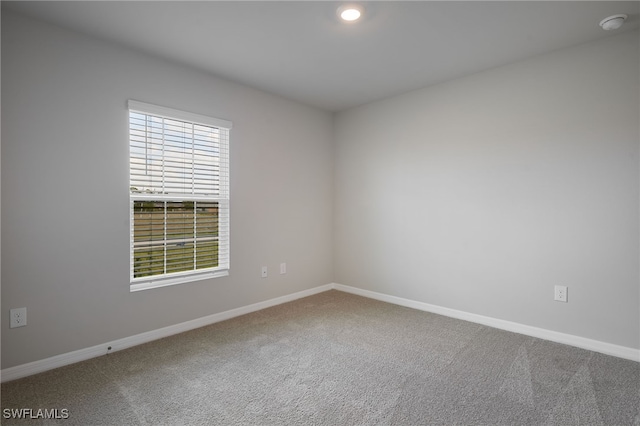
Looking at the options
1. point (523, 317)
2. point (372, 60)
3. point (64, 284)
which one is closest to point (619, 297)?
point (523, 317)

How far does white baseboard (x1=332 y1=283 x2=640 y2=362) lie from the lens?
2.53m

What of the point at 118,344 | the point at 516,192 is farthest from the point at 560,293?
the point at 118,344

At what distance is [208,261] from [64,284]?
1157 millimetres

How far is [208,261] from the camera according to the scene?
329 centimetres

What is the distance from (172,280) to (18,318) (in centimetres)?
103

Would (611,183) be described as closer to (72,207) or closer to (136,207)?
(136,207)

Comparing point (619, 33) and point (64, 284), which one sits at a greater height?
point (619, 33)

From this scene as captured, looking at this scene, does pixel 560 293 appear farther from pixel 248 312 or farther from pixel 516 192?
pixel 248 312

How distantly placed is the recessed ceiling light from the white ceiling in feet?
0.18

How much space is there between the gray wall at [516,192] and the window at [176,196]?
5.98 feet

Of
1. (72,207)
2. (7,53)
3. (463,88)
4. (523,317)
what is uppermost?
(463,88)

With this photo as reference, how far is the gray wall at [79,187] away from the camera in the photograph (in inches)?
87.3

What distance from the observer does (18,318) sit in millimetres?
2229

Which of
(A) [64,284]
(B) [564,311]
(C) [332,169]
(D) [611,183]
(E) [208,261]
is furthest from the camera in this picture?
(C) [332,169]
